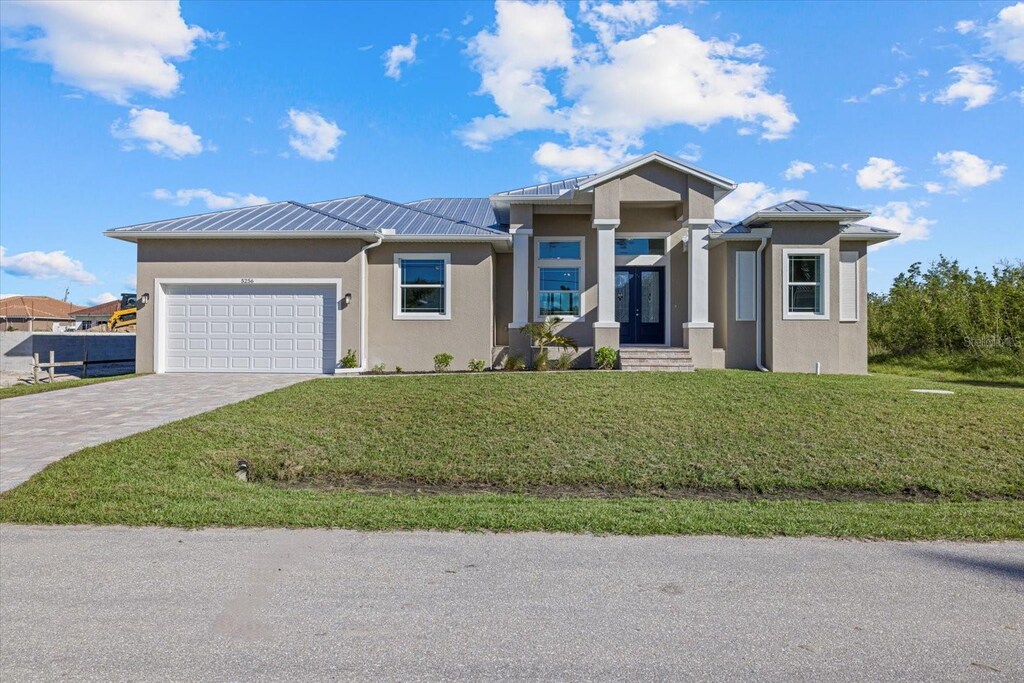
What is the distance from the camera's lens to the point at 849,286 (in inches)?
671

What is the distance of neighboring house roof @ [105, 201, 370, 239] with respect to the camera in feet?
50.1

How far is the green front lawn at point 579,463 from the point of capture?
5.52 metres

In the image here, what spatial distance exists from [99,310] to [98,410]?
5193 cm

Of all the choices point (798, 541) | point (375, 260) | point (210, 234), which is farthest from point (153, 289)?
point (798, 541)

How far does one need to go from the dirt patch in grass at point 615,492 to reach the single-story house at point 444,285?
810 cm

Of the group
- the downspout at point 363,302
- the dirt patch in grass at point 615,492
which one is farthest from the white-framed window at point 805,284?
the downspout at point 363,302

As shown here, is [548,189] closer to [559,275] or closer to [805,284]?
[559,275]

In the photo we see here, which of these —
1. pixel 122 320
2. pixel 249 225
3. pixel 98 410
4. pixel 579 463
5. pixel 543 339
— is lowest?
pixel 579 463

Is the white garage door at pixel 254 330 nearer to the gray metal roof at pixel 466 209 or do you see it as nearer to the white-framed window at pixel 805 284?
the gray metal roof at pixel 466 209

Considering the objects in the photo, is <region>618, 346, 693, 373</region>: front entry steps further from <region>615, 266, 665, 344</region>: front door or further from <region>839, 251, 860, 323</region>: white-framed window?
<region>839, 251, 860, 323</region>: white-framed window

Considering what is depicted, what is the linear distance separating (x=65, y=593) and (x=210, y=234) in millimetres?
12870

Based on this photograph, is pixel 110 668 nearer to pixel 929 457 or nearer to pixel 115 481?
pixel 115 481

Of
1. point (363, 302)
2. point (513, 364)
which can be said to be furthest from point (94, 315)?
point (513, 364)

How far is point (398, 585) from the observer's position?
409 cm
